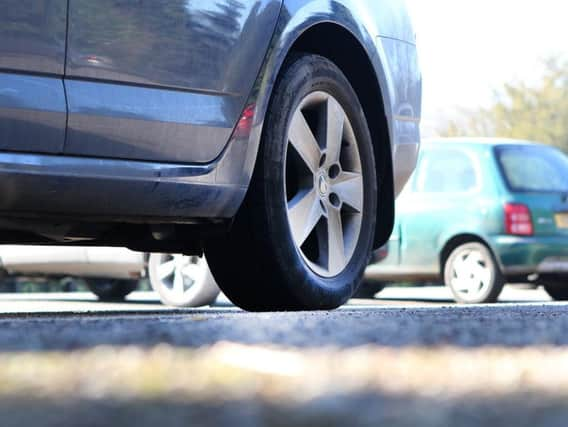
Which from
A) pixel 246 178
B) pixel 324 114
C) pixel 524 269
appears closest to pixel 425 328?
pixel 246 178

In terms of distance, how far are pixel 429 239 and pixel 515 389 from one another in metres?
9.70

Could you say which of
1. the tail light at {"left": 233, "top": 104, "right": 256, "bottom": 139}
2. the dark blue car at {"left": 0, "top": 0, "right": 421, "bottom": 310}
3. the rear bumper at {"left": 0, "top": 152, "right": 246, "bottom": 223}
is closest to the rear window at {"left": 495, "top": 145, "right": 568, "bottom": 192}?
the dark blue car at {"left": 0, "top": 0, "right": 421, "bottom": 310}

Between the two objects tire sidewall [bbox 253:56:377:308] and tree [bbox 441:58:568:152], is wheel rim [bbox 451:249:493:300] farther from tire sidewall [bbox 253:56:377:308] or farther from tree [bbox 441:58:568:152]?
tree [bbox 441:58:568:152]

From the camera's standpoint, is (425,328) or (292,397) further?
(425,328)

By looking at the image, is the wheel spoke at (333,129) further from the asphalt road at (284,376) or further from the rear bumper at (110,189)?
the asphalt road at (284,376)

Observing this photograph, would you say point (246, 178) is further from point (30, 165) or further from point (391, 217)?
point (391, 217)

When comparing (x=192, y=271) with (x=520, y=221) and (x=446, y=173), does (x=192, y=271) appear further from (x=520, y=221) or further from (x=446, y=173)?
(x=446, y=173)

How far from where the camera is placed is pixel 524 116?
64.9 meters

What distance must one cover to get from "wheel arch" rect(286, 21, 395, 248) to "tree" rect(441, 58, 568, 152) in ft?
193

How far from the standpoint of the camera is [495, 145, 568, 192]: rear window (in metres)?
11.2

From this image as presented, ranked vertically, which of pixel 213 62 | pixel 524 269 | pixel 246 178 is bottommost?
pixel 524 269

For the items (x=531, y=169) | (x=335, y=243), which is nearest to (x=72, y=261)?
(x=531, y=169)

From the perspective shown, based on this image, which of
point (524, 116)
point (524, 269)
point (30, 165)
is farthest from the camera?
point (524, 116)

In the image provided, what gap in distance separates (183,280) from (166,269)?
202 mm
